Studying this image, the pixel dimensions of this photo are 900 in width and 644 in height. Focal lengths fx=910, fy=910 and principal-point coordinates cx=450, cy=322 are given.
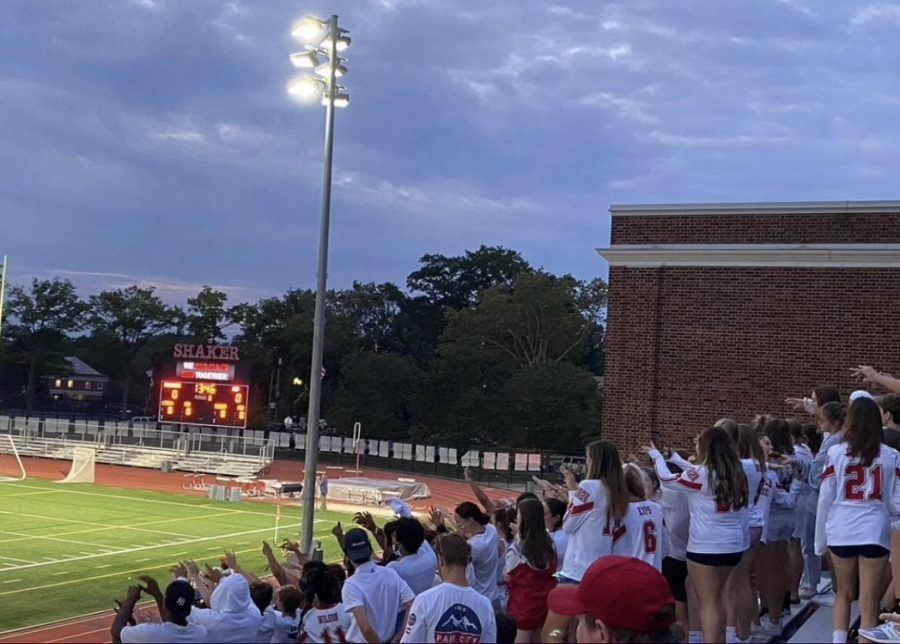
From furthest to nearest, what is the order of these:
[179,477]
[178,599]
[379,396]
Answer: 1. [379,396]
2. [179,477]
3. [178,599]

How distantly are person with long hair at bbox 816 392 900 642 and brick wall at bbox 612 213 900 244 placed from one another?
Answer: 44.3 ft

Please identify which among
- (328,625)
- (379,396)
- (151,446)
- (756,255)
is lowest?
(151,446)

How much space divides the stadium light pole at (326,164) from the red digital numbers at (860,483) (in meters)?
9.46

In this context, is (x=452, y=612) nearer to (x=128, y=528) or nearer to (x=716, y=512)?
(x=716, y=512)

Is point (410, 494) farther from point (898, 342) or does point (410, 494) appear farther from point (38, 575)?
point (898, 342)

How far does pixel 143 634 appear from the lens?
18.7 feet

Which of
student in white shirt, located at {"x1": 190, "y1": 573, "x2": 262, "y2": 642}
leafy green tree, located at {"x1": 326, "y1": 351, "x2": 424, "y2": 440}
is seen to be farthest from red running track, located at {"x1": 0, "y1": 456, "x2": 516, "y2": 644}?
student in white shirt, located at {"x1": 190, "y1": 573, "x2": 262, "y2": 642}

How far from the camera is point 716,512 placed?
579 centimetres

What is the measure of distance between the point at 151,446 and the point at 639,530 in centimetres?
4788

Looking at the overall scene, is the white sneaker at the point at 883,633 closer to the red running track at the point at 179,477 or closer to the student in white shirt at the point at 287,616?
the student in white shirt at the point at 287,616

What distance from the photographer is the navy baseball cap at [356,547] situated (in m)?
5.54

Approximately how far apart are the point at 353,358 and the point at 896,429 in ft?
165

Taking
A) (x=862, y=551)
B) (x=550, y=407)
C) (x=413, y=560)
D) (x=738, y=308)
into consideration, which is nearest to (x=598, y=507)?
(x=413, y=560)

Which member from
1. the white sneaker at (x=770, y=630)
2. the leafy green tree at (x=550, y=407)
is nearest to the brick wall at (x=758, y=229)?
the white sneaker at (x=770, y=630)
